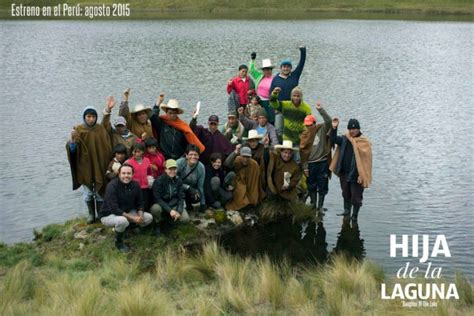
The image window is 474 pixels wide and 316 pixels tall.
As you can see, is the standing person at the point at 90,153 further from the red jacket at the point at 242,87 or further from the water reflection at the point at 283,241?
the red jacket at the point at 242,87

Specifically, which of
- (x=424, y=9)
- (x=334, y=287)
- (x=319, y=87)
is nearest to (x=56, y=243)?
(x=334, y=287)

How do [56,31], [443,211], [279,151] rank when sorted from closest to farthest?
[279,151], [443,211], [56,31]

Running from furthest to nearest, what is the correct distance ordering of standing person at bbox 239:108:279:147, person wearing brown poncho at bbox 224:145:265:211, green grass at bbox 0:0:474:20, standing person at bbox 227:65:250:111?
green grass at bbox 0:0:474:20 < standing person at bbox 227:65:250:111 < standing person at bbox 239:108:279:147 < person wearing brown poncho at bbox 224:145:265:211

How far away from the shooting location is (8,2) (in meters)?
98.3

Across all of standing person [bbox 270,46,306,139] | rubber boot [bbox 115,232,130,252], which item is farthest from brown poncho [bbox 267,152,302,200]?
rubber boot [bbox 115,232,130,252]

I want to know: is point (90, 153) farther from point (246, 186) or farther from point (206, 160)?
point (246, 186)

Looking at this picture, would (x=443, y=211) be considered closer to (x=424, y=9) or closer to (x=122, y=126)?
(x=122, y=126)

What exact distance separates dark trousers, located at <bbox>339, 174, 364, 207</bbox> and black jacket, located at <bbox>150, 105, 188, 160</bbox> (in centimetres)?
365

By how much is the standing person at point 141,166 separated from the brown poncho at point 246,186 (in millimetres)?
2145

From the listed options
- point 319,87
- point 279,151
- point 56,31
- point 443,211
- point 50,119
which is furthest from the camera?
point 56,31

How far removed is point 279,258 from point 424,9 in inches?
3685

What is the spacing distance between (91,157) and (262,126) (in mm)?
4031

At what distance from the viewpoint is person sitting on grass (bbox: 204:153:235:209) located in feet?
39.4

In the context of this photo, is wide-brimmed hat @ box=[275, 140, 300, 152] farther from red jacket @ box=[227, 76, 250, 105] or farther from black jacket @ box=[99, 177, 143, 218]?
black jacket @ box=[99, 177, 143, 218]
